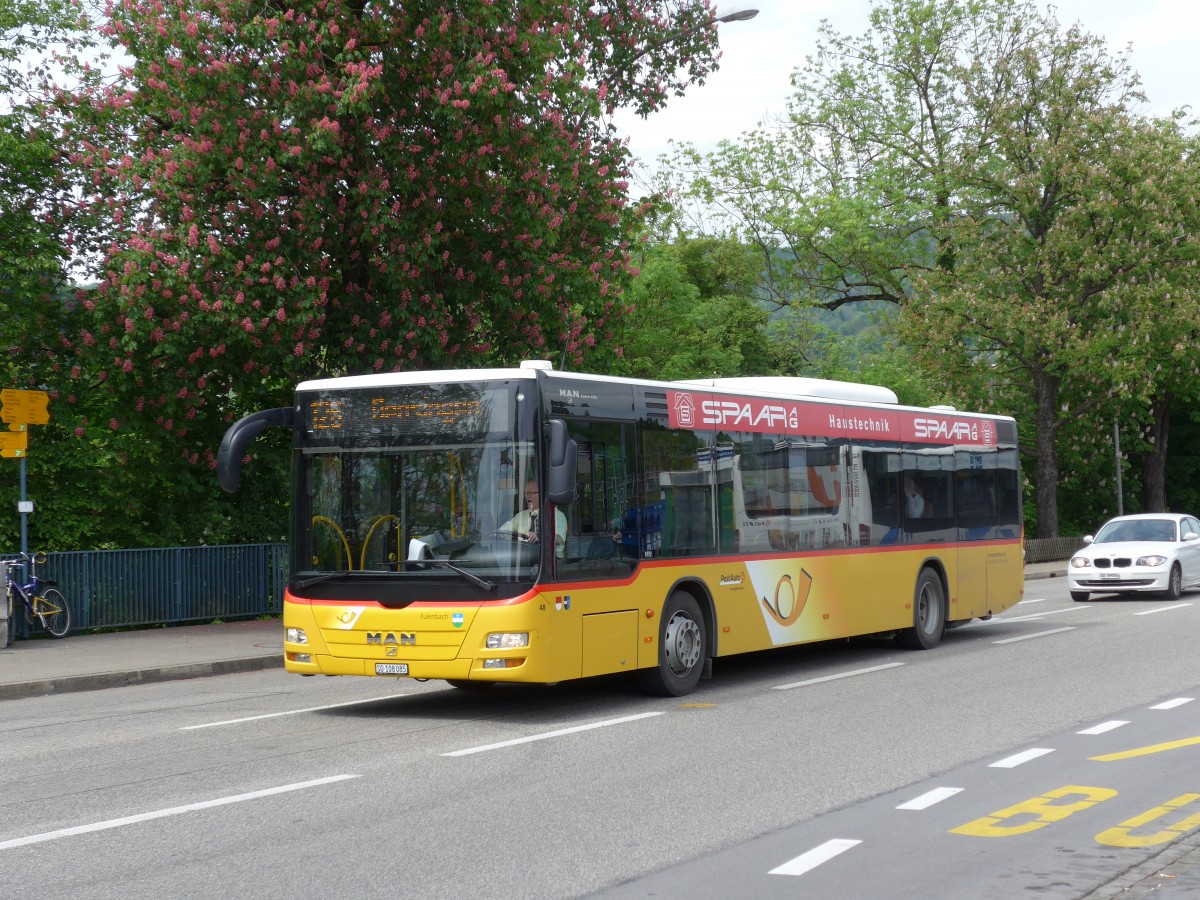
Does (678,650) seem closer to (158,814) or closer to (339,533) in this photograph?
(339,533)

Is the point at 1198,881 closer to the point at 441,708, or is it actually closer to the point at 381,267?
the point at 441,708

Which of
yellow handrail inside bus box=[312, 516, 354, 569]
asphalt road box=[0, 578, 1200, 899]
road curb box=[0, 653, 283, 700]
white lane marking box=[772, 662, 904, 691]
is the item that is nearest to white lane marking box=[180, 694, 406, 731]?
asphalt road box=[0, 578, 1200, 899]

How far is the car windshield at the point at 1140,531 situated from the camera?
2567 cm

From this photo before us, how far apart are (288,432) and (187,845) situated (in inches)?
640

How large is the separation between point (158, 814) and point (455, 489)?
4.00 metres

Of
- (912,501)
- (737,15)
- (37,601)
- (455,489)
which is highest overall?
(737,15)

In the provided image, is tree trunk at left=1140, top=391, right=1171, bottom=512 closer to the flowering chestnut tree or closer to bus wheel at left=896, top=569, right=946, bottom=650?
the flowering chestnut tree

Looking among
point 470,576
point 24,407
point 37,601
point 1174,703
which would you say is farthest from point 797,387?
point 37,601

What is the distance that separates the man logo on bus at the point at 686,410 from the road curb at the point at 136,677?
6.76m

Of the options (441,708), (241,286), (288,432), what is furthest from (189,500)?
(441,708)

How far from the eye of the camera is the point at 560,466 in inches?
412

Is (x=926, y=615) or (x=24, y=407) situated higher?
(x=24, y=407)

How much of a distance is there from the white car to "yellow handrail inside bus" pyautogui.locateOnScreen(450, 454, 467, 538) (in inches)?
661

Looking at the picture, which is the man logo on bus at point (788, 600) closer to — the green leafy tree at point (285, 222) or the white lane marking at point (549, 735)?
the white lane marking at point (549, 735)
